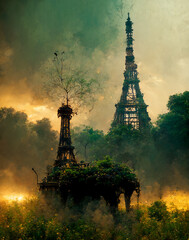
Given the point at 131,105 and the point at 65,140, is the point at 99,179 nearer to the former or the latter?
the point at 65,140

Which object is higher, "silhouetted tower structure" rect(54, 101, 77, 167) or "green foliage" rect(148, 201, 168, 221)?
"silhouetted tower structure" rect(54, 101, 77, 167)

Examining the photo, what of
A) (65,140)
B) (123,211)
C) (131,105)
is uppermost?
(131,105)

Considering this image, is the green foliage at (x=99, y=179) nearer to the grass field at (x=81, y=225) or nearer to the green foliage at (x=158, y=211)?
the grass field at (x=81, y=225)

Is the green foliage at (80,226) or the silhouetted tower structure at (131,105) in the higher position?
the silhouetted tower structure at (131,105)

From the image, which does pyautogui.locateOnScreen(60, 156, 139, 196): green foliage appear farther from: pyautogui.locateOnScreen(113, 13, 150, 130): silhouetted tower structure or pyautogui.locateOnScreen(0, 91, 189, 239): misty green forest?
pyautogui.locateOnScreen(113, 13, 150, 130): silhouetted tower structure

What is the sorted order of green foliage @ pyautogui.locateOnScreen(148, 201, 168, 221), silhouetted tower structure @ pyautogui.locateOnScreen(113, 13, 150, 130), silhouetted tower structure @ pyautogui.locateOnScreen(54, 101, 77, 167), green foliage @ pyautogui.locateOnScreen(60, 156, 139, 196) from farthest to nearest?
silhouetted tower structure @ pyautogui.locateOnScreen(113, 13, 150, 130)
silhouetted tower structure @ pyautogui.locateOnScreen(54, 101, 77, 167)
green foliage @ pyautogui.locateOnScreen(60, 156, 139, 196)
green foliage @ pyautogui.locateOnScreen(148, 201, 168, 221)

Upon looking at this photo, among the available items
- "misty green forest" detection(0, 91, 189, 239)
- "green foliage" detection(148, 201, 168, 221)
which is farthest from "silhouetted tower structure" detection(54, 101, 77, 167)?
"green foliage" detection(148, 201, 168, 221)

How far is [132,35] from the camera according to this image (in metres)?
64.8

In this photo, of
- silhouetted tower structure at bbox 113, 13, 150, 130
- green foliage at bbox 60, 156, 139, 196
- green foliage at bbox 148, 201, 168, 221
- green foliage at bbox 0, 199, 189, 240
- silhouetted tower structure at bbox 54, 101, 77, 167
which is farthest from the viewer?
silhouetted tower structure at bbox 113, 13, 150, 130

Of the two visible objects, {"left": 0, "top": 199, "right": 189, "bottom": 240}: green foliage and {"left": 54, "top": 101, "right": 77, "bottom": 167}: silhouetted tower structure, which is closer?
{"left": 0, "top": 199, "right": 189, "bottom": 240}: green foliage

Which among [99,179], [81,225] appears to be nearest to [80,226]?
[81,225]

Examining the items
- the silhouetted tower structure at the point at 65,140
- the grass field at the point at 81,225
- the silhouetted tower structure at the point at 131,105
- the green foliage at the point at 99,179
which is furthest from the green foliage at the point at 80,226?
the silhouetted tower structure at the point at 131,105

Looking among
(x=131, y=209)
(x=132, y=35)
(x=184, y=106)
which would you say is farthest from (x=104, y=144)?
(x=132, y=35)

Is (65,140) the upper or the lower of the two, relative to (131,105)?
lower
